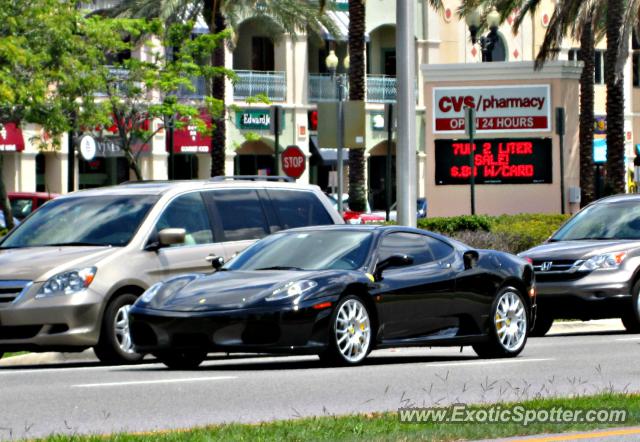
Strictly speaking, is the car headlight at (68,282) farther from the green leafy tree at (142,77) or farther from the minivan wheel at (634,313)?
the green leafy tree at (142,77)

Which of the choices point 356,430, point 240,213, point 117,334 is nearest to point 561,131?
point 240,213

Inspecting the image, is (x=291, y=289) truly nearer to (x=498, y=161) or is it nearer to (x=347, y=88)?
(x=498, y=161)

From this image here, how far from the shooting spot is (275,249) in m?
15.7

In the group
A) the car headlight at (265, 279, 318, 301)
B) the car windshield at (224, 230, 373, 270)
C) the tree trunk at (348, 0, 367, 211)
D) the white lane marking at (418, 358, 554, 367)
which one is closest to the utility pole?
the white lane marking at (418, 358, 554, 367)

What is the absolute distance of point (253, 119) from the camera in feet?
220

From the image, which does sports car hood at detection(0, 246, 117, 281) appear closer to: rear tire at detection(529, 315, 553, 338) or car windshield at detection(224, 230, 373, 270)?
car windshield at detection(224, 230, 373, 270)

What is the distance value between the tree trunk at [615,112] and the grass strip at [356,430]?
102 feet

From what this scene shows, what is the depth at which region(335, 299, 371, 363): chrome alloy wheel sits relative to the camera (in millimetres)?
14594

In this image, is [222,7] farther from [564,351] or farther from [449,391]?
[449,391]

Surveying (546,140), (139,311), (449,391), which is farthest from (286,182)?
(546,140)

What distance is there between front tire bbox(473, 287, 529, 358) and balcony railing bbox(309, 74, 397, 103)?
2002 inches

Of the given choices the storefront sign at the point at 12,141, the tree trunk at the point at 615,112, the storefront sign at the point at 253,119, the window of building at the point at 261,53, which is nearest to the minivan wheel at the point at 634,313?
the tree trunk at the point at 615,112

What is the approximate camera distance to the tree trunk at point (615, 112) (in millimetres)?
40812

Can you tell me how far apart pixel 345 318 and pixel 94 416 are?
408cm
